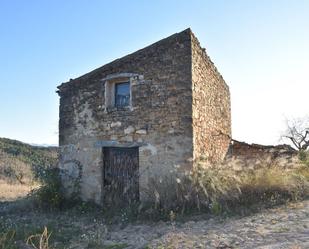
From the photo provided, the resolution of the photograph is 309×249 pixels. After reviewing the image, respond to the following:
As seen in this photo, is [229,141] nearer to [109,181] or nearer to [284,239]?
[109,181]

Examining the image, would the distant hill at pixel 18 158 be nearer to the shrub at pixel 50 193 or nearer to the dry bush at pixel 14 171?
the dry bush at pixel 14 171

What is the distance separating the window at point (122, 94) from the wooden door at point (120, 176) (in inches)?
53.8

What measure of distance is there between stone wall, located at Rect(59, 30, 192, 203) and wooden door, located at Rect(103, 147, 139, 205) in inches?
8.1

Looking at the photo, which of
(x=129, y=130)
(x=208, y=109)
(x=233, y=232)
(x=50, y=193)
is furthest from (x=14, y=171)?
(x=233, y=232)

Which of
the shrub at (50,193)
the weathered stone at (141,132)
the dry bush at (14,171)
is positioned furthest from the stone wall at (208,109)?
the dry bush at (14,171)

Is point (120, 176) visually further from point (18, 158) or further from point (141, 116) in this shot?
point (18, 158)

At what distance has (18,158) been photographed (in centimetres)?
2719

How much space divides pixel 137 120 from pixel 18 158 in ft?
64.6

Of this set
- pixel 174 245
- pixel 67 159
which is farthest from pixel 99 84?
pixel 174 245

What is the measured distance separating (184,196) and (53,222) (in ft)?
10.8

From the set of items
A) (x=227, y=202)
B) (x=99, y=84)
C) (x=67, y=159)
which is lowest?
(x=227, y=202)

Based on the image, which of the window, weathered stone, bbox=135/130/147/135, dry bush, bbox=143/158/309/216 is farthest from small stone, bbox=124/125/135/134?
dry bush, bbox=143/158/309/216

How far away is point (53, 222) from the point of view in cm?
902

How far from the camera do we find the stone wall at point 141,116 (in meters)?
9.74
